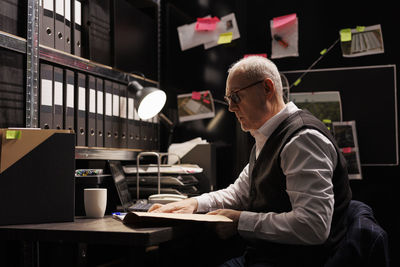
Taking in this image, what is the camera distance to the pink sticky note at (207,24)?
3.01 metres

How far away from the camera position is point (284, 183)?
154 centimetres

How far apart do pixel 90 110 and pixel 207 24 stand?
1166 millimetres

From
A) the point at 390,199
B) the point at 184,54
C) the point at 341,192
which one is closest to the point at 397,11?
the point at 390,199

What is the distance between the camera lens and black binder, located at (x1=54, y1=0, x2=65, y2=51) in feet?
6.54

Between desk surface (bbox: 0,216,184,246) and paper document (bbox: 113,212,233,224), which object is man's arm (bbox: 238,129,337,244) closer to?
paper document (bbox: 113,212,233,224)

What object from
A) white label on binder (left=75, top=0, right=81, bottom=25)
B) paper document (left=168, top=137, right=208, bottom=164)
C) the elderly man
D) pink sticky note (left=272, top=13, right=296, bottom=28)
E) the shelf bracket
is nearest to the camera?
the elderly man

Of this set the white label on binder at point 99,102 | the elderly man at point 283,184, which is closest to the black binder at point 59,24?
the white label on binder at point 99,102

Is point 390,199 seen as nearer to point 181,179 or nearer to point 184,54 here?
point 181,179

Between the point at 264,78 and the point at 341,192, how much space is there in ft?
1.62

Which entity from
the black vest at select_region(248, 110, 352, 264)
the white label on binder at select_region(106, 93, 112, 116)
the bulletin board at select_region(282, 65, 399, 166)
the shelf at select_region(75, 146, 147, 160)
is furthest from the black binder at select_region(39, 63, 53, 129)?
the bulletin board at select_region(282, 65, 399, 166)

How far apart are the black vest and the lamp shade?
88 cm

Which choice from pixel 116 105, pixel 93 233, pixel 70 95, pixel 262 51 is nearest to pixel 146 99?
pixel 116 105

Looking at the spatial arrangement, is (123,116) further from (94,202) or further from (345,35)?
(345,35)

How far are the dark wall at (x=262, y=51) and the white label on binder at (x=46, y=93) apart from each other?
118 centimetres
